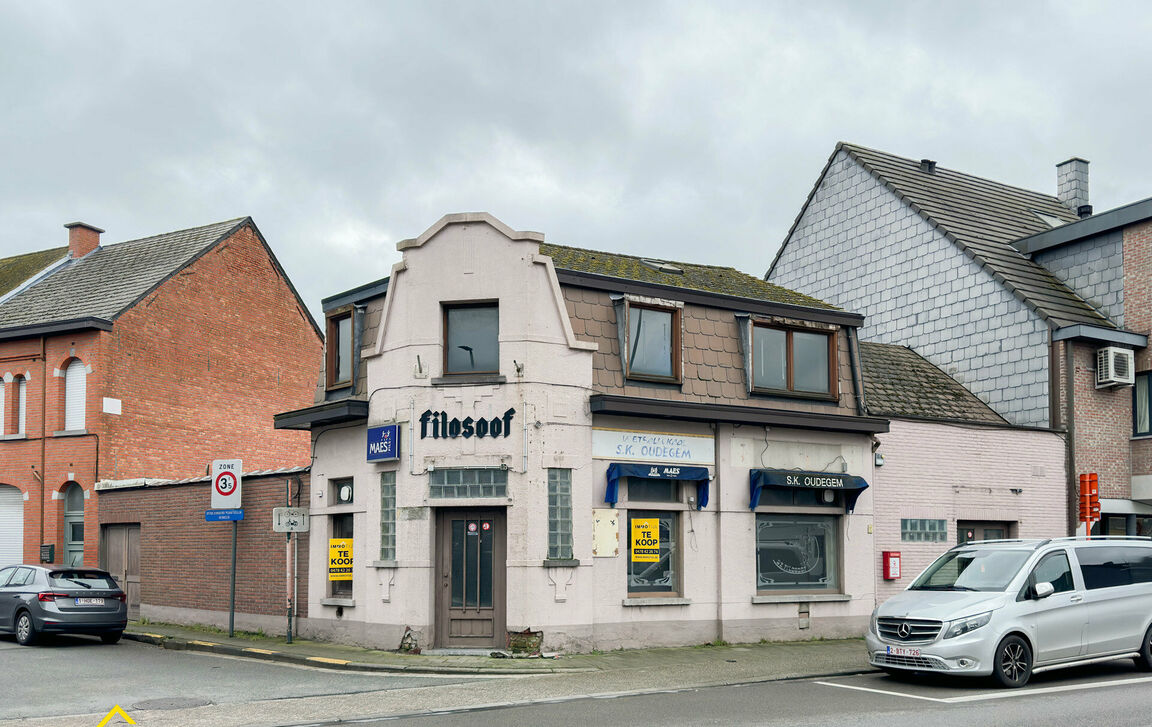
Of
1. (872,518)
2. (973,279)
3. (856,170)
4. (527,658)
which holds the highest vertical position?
(856,170)

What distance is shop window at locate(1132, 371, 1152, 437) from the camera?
23.7 m

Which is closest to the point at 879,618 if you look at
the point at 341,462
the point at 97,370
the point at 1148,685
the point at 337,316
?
the point at 1148,685

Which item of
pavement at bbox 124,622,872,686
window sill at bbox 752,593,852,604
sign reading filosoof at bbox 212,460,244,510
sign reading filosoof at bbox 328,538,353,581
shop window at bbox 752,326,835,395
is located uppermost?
shop window at bbox 752,326,835,395

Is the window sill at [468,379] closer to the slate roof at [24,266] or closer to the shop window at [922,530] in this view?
the shop window at [922,530]

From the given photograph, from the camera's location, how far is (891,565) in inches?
787

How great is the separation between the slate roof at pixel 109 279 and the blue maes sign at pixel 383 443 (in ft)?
43.2

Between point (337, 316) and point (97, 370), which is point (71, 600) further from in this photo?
A: point (97, 370)

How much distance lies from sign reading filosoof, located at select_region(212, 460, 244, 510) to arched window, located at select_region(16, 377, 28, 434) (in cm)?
1087

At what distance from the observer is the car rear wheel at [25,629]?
19031mm

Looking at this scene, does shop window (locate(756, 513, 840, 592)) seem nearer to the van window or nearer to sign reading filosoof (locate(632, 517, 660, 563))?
sign reading filosoof (locate(632, 517, 660, 563))

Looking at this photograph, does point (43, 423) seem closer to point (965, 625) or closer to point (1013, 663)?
point (965, 625)

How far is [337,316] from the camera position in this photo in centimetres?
1955

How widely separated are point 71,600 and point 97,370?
930 cm

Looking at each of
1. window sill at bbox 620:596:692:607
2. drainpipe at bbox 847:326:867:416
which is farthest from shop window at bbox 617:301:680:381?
drainpipe at bbox 847:326:867:416
